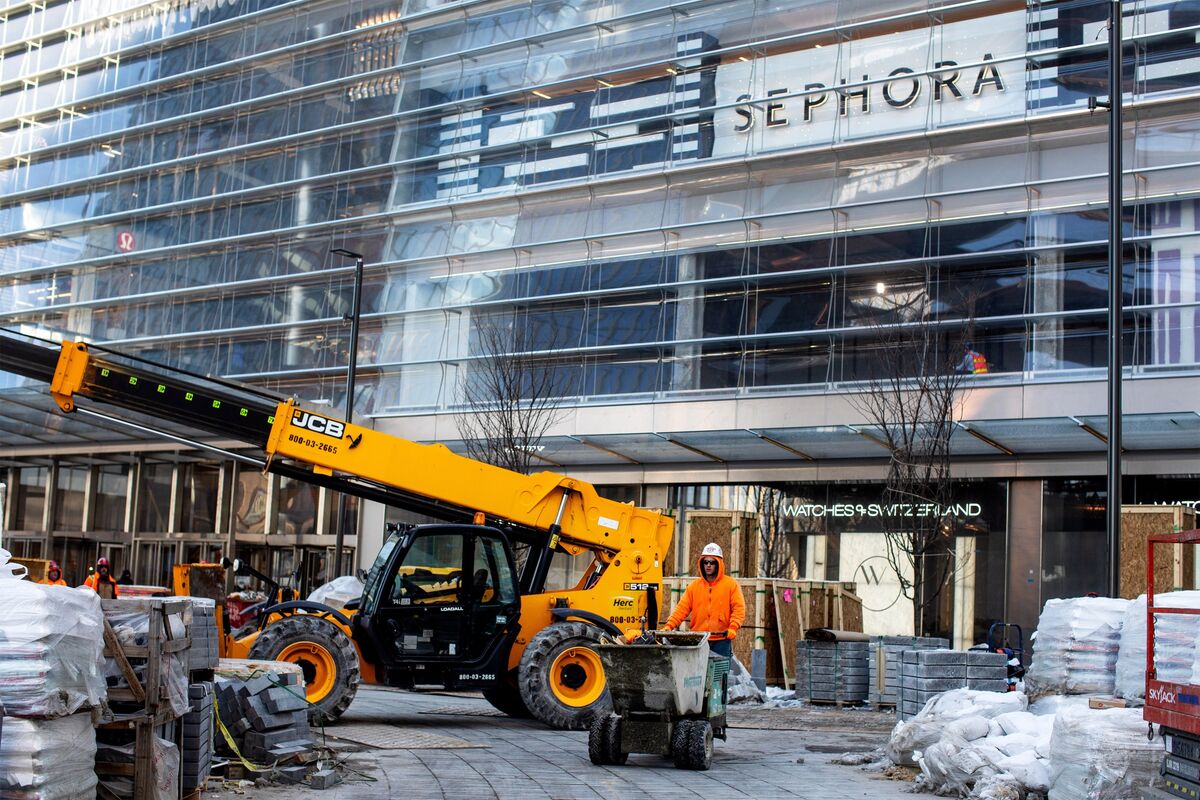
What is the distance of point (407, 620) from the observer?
16.4 metres

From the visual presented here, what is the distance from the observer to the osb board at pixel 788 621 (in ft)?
76.8

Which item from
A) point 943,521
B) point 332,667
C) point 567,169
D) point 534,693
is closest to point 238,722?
point 332,667

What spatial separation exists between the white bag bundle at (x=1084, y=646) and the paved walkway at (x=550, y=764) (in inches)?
71.9

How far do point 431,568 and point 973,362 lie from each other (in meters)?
12.8

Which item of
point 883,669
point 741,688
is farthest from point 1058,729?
point 741,688

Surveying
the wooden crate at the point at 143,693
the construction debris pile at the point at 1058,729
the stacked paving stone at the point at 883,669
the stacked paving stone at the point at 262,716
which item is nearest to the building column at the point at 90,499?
the stacked paving stone at the point at 883,669

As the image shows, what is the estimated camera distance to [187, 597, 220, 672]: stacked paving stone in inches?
427

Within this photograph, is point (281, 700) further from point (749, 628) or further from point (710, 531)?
point (710, 531)

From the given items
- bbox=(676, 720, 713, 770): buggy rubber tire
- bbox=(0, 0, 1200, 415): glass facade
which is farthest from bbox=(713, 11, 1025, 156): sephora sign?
bbox=(676, 720, 713, 770): buggy rubber tire

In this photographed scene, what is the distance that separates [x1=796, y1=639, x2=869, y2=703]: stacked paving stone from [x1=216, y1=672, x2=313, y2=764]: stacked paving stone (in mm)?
10454

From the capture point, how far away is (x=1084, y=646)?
1288 cm

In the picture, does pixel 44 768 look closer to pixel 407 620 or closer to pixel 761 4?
pixel 407 620

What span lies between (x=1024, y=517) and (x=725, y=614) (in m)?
12.9

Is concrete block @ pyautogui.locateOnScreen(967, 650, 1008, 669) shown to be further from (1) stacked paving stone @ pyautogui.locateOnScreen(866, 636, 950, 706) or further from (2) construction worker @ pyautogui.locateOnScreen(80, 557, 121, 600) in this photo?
(2) construction worker @ pyautogui.locateOnScreen(80, 557, 121, 600)
